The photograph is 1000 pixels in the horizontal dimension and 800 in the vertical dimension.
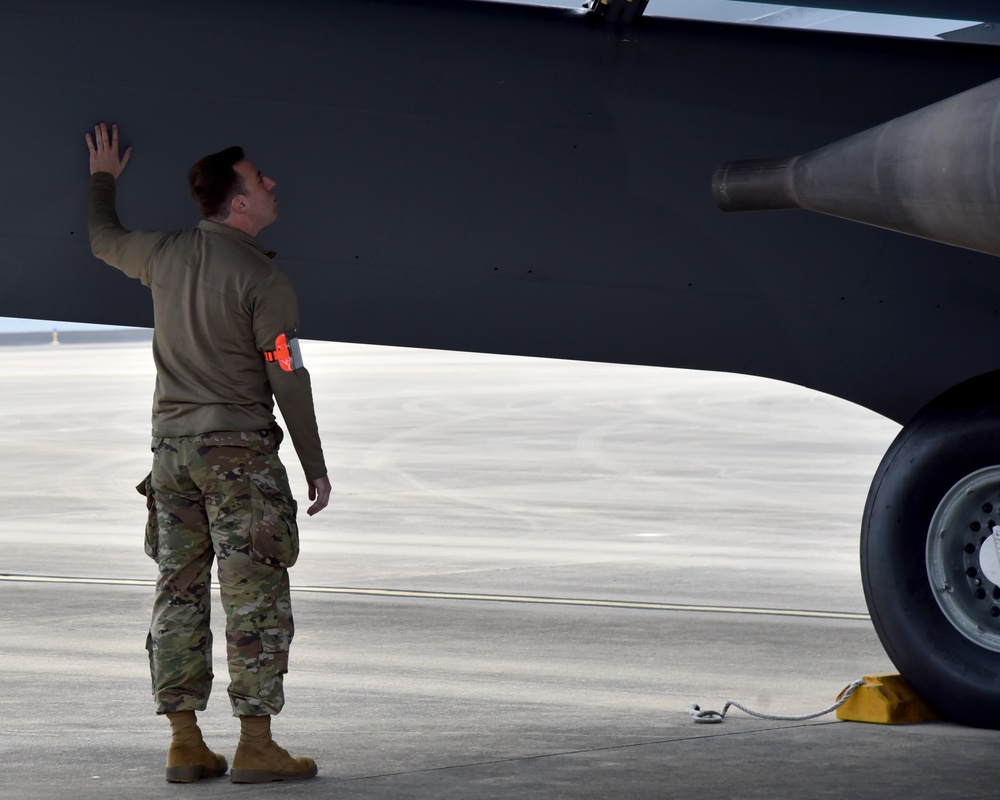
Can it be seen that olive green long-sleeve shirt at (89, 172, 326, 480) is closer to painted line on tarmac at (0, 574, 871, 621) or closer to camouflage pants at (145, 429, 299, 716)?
camouflage pants at (145, 429, 299, 716)

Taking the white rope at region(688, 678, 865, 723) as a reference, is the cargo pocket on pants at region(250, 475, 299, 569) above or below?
above

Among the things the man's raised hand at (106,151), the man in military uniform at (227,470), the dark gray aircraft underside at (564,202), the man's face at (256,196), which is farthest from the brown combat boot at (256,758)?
the man's raised hand at (106,151)

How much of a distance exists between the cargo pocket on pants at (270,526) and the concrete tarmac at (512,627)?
2.29ft

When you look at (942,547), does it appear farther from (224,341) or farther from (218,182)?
(218,182)

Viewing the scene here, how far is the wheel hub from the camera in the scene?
18.5 ft

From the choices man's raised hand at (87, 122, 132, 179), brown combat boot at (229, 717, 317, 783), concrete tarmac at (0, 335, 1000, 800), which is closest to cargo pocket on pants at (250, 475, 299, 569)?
brown combat boot at (229, 717, 317, 783)

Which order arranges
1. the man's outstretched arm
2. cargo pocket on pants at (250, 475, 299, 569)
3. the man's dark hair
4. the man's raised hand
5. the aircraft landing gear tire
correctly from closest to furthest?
cargo pocket on pants at (250, 475, 299, 569) < the man's dark hair < the man's outstretched arm < the man's raised hand < the aircraft landing gear tire

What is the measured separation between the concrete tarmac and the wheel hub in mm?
446

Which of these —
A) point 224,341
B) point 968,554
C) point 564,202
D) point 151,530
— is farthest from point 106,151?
point 968,554

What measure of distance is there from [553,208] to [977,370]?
72.7 inches

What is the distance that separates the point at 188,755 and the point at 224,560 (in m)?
0.62

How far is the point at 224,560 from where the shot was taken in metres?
4.52

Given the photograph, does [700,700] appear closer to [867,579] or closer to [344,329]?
[867,579]

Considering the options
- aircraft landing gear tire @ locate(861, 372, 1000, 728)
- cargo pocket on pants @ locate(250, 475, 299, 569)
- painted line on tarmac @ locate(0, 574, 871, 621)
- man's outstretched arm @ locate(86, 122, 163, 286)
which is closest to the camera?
cargo pocket on pants @ locate(250, 475, 299, 569)
